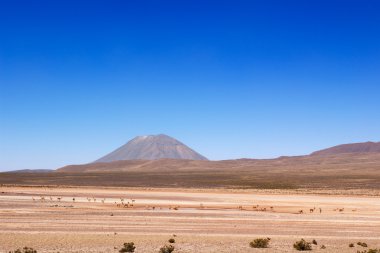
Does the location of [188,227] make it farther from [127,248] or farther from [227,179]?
[227,179]

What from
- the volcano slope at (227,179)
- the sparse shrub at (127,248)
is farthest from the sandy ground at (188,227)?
the volcano slope at (227,179)

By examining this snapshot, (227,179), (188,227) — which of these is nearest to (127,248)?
(188,227)

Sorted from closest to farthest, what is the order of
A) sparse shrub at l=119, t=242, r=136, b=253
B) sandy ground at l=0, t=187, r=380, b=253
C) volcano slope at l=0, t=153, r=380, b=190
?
sparse shrub at l=119, t=242, r=136, b=253 → sandy ground at l=0, t=187, r=380, b=253 → volcano slope at l=0, t=153, r=380, b=190

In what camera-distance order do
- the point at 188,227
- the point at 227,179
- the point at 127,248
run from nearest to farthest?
the point at 127,248
the point at 188,227
the point at 227,179

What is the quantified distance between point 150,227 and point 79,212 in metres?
9.62

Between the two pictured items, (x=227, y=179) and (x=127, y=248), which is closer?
(x=127, y=248)

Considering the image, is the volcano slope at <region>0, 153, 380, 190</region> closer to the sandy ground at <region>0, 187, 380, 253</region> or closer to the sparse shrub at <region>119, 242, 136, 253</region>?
the sandy ground at <region>0, 187, 380, 253</region>

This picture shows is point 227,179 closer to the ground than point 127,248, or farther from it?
farther from it

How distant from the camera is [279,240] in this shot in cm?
2191

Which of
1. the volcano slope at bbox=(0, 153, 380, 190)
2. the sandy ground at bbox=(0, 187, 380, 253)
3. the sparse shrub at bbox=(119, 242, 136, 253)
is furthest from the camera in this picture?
the volcano slope at bbox=(0, 153, 380, 190)

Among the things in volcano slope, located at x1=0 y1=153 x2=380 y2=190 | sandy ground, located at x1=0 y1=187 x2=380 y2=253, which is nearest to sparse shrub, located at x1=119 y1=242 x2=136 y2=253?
sandy ground, located at x1=0 y1=187 x2=380 y2=253

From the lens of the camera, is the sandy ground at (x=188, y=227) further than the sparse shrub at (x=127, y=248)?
Yes

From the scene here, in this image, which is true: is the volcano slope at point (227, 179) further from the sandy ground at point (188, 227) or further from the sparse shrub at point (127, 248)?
the sparse shrub at point (127, 248)

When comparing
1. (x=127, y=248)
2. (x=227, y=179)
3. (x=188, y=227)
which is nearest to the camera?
(x=127, y=248)
